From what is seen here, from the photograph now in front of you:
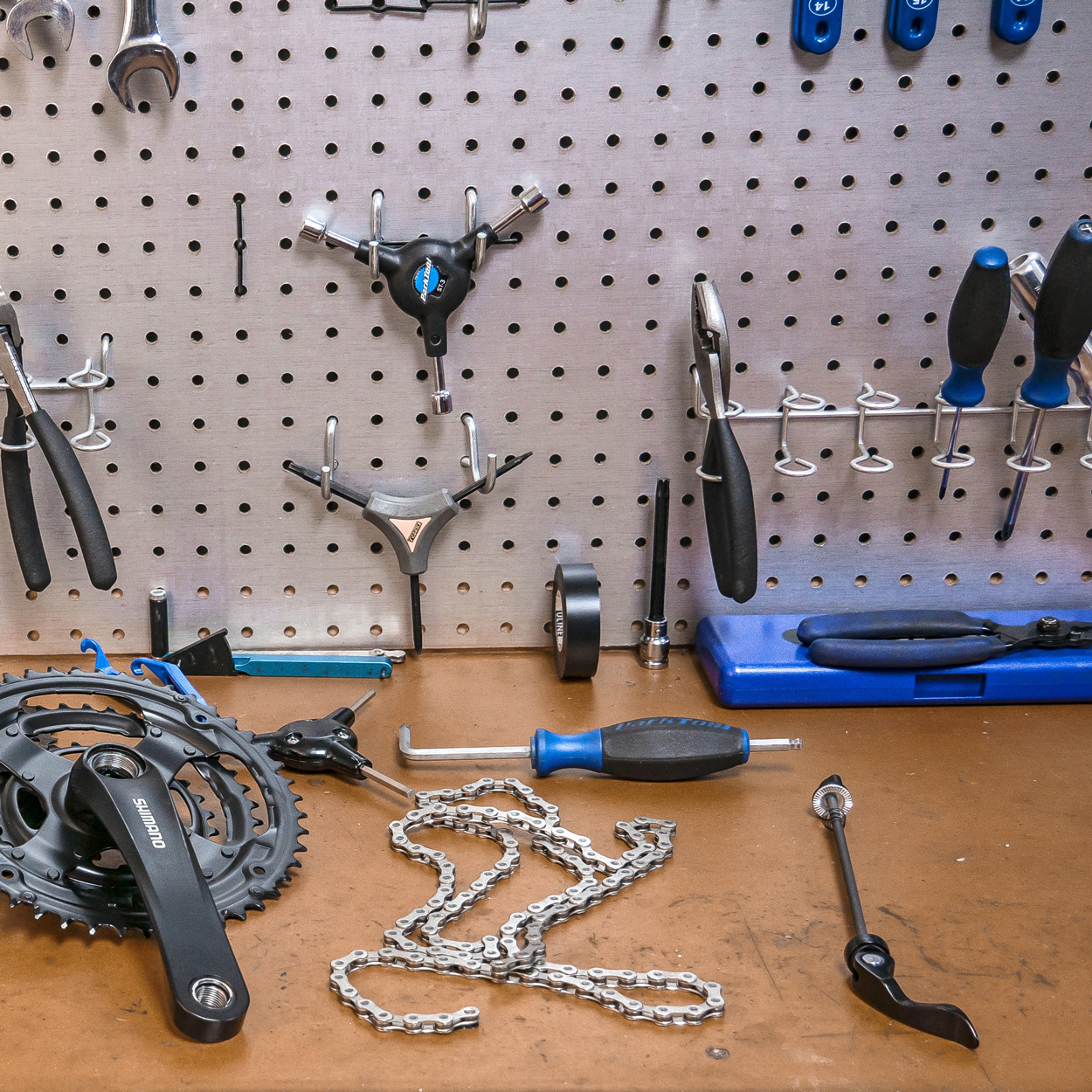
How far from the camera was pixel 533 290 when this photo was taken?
1.21m

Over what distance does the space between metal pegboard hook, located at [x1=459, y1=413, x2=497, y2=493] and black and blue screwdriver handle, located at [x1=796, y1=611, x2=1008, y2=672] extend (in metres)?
0.40

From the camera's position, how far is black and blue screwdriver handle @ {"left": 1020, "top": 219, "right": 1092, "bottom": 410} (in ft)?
3.44

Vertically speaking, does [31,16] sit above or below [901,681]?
above

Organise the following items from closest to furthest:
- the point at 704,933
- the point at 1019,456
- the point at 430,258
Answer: the point at 704,933 < the point at 430,258 < the point at 1019,456

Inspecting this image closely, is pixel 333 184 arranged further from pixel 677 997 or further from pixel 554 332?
pixel 677 997

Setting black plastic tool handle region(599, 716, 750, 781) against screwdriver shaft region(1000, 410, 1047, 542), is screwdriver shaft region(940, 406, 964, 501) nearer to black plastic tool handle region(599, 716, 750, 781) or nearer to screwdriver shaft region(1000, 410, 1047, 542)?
screwdriver shaft region(1000, 410, 1047, 542)

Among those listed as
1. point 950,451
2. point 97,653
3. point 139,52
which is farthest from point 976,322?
point 97,653

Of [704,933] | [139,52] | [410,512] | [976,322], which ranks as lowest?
[704,933]

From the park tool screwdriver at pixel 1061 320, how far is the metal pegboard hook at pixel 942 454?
0.06 m

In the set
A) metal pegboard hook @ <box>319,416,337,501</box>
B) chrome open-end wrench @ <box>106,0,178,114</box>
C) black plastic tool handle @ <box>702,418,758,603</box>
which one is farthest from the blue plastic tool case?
chrome open-end wrench @ <box>106,0,178,114</box>

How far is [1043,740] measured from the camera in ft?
3.74

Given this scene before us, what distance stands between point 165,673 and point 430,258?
54 cm

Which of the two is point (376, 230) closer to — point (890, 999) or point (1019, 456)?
point (1019, 456)

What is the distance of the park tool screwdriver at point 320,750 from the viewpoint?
1058mm
